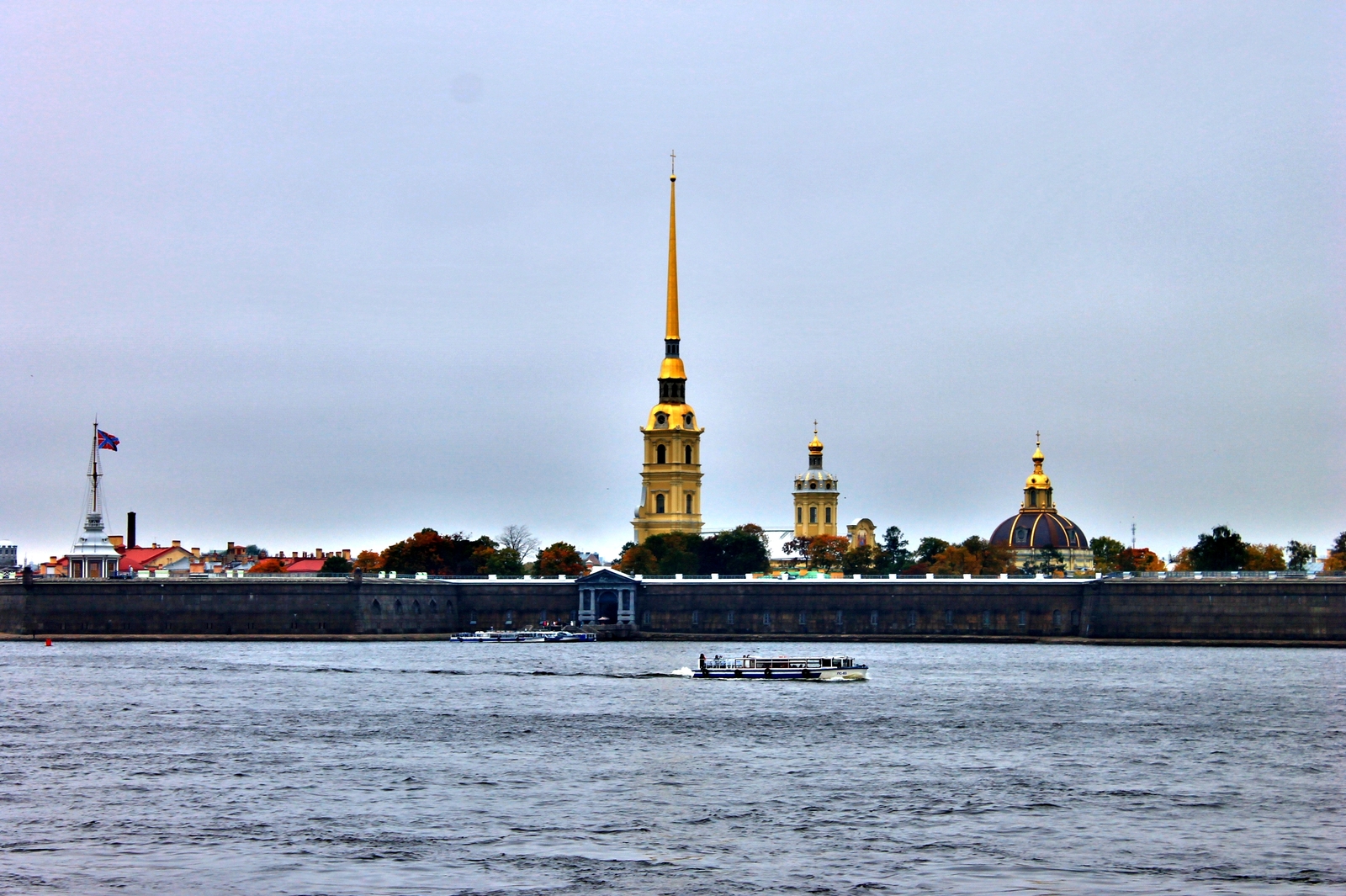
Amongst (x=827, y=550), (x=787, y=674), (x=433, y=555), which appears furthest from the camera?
(x=827, y=550)

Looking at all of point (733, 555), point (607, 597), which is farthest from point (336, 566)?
point (607, 597)

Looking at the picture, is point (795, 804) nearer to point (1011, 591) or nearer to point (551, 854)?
point (551, 854)

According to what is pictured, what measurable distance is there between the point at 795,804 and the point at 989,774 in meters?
7.04

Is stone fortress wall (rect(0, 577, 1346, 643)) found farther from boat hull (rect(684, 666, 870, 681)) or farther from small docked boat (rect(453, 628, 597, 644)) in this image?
boat hull (rect(684, 666, 870, 681))

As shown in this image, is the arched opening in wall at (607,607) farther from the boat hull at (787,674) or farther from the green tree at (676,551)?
the boat hull at (787,674)

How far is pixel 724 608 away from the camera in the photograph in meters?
119

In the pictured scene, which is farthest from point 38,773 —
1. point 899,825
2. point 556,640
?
point 556,640

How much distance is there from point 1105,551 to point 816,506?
28.1 m

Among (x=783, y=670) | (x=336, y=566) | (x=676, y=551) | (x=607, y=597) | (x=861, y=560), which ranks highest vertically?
(x=676, y=551)

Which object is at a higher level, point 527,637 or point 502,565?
point 502,565

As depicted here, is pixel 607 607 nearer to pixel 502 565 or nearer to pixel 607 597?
pixel 607 597

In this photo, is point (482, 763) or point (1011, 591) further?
point (1011, 591)

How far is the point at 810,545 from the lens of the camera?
7195 inches

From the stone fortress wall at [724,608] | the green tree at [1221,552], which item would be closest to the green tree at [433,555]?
the stone fortress wall at [724,608]
